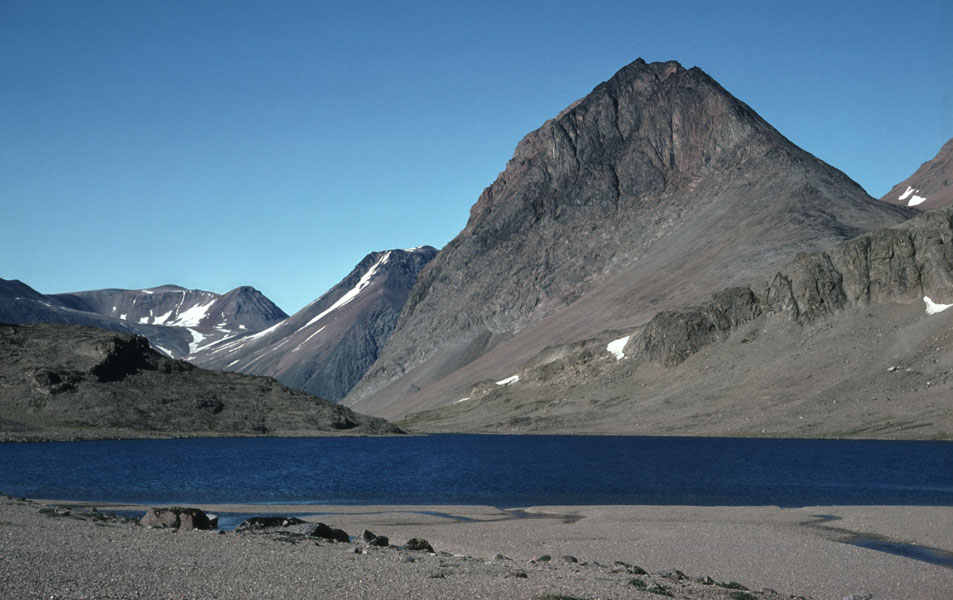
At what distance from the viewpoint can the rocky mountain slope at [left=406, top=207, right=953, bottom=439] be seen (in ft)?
421

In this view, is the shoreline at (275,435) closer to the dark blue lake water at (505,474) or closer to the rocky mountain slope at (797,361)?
the rocky mountain slope at (797,361)

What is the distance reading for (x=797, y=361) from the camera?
15038 cm

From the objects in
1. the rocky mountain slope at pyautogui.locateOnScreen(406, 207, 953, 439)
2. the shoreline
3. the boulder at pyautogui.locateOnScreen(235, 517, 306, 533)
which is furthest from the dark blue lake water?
the boulder at pyautogui.locateOnScreen(235, 517, 306, 533)

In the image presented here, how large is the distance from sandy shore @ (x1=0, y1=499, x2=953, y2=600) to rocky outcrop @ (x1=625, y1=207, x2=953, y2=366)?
389ft

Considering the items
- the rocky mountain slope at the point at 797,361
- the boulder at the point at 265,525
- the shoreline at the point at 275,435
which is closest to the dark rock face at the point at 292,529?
the boulder at the point at 265,525

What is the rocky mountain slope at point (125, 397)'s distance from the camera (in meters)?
145

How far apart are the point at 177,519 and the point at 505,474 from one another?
46.1 meters

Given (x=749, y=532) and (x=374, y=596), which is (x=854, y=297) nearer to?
(x=749, y=532)

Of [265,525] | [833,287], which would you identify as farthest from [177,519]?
[833,287]

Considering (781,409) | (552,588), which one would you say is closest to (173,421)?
(781,409)

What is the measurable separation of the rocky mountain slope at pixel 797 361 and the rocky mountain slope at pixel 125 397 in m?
37.9

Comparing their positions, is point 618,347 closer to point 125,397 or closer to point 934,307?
point 934,307

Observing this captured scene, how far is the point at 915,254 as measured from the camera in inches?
6339

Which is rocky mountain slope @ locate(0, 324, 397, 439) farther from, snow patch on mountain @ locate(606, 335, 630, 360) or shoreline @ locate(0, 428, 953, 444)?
snow patch on mountain @ locate(606, 335, 630, 360)
